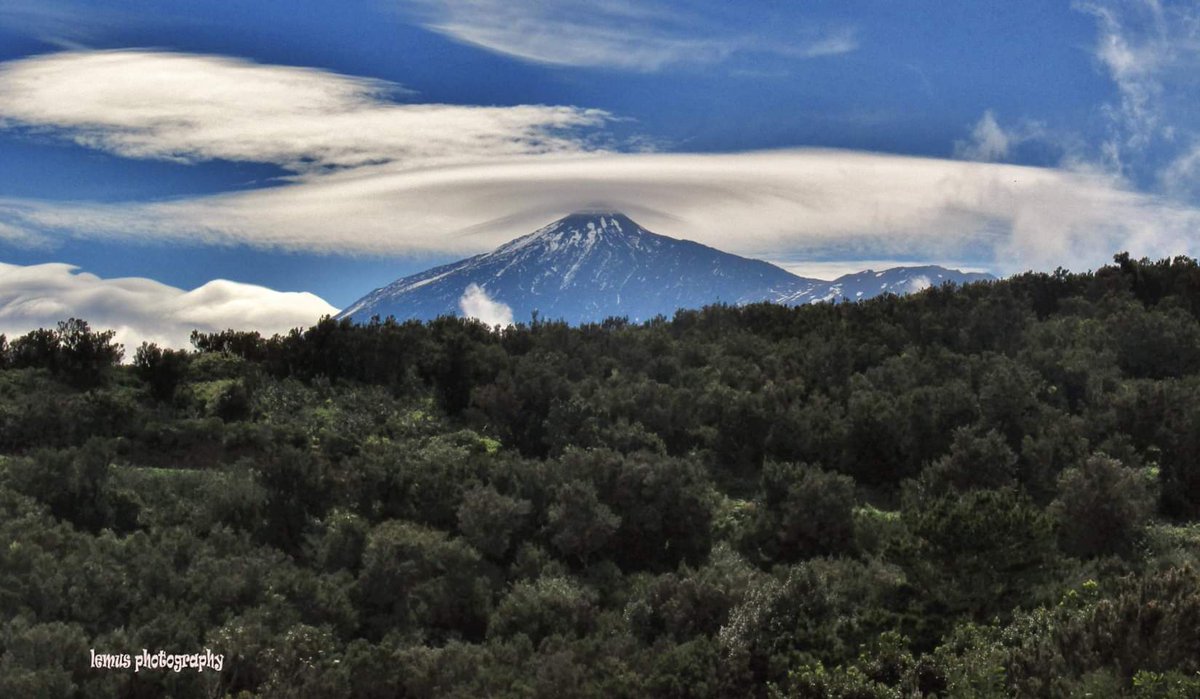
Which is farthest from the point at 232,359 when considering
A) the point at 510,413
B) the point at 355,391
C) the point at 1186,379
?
the point at 1186,379

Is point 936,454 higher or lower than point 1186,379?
lower

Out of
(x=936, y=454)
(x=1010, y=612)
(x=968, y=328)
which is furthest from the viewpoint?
(x=968, y=328)

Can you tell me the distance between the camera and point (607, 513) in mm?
Answer: 23844

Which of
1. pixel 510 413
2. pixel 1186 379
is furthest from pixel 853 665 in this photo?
pixel 1186 379

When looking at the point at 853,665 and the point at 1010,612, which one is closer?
the point at 853,665

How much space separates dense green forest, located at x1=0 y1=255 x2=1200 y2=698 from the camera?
17.7 m

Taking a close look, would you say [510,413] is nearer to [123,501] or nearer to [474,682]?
[123,501]

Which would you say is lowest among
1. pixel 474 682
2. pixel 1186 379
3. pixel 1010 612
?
pixel 474 682

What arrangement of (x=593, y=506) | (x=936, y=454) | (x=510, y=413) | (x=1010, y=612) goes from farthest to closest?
(x=510, y=413) → (x=936, y=454) → (x=593, y=506) → (x=1010, y=612)

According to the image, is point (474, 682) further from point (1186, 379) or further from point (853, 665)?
point (1186, 379)

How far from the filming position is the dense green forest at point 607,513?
58.2 feet

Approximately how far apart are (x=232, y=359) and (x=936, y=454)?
2296 cm

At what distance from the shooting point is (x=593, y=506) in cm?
2394

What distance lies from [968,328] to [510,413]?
62.2 feet
